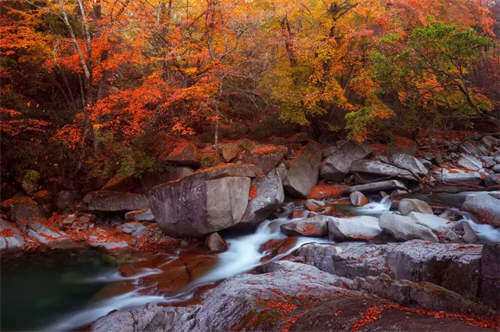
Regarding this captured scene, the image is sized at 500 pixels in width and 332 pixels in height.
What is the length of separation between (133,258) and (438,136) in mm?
15975

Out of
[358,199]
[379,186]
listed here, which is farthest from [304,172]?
[379,186]

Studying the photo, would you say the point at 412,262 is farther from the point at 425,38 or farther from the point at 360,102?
the point at 360,102

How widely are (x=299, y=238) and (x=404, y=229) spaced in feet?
9.12

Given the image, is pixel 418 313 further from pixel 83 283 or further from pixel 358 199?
pixel 358 199


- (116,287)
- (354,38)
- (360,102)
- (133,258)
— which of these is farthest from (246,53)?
(116,287)

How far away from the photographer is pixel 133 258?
857cm

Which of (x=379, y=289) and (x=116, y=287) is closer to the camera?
(x=379, y=289)

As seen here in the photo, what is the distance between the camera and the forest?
491 cm

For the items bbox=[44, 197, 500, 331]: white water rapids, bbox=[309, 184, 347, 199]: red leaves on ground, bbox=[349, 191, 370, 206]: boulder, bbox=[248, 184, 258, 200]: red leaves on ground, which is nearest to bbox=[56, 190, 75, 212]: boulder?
bbox=[44, 197, 500, 331]: white water rapids

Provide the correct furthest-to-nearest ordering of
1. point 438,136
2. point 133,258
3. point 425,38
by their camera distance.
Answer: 1. point 438,136
2. point 133,258
3. point 425,38

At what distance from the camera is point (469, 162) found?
13891 mm

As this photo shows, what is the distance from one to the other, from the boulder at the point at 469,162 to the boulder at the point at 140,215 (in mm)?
14299

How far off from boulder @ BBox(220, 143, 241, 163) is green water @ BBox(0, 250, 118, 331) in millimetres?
5566

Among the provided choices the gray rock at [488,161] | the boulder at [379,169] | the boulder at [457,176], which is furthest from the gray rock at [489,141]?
the boulder at [379,169]
